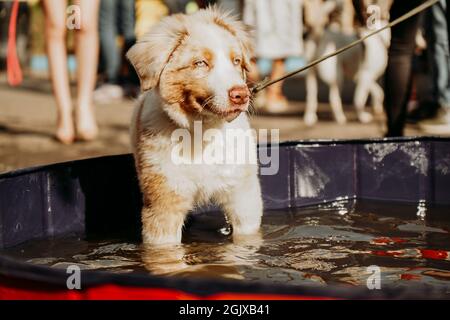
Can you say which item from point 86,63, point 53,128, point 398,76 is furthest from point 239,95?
point 53,128

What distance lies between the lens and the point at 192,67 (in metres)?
3.54

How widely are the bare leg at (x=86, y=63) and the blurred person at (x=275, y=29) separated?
294 cm

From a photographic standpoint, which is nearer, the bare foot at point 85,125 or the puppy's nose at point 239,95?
the puppy's nose at point 239,95

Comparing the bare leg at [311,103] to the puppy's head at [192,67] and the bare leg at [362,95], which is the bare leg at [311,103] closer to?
the bare leg at [362,95]

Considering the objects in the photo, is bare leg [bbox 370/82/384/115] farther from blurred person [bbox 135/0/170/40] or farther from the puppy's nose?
the puppy's nose

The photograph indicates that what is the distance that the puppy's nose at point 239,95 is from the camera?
3.40 meters

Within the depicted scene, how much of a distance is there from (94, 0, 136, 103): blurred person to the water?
19.9 ft

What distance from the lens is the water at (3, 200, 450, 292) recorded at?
338 cm

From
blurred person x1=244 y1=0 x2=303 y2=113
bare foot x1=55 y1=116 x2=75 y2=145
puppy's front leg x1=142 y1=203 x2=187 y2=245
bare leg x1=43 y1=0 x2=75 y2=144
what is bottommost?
puppy's front leg x1=142 y1=203 x2=187 y2=245

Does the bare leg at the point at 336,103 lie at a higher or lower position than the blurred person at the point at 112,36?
lower

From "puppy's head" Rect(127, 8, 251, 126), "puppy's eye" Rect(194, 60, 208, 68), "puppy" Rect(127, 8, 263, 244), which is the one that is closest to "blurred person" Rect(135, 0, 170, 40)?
"puppy" Rect(127, 8, 263, 244)

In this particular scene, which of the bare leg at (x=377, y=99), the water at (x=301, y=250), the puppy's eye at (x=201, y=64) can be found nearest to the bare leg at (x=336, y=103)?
the bare leg at (x=377, y=99)
